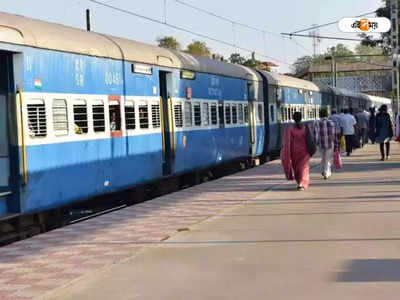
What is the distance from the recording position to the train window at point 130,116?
1415 centimetres

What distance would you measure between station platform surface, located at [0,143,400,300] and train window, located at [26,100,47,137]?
1.44 m

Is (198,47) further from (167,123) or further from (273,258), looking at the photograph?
(273,258)

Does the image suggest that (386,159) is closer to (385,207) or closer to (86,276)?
(385,207)

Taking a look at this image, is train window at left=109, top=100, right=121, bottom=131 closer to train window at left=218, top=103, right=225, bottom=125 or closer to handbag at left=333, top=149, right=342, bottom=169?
train window at left=218, top=103, right=225, bottom=125

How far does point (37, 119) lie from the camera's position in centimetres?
1083

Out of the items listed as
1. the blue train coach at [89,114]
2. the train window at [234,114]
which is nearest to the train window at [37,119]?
the blue train coach at [89,114]

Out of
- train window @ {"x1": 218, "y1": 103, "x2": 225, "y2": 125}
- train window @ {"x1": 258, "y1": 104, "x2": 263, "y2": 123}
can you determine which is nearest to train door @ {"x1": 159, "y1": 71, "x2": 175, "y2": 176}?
train window @ {"x1": 218, "y1": 103, "x2": 225, "y2": 125}

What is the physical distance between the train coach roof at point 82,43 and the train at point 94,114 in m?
A: 0.02

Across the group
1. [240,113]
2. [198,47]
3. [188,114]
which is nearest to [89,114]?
[188,114]

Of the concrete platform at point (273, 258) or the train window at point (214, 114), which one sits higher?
the train window at point (214, 114)

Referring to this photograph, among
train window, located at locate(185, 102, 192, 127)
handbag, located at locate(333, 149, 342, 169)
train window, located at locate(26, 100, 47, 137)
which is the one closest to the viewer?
train window, located at locate(26, 100, 47, 137)

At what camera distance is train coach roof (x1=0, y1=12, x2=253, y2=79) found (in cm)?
1054

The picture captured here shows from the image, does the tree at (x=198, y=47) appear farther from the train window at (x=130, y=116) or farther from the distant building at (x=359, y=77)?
the train window at (x=130, y=116)

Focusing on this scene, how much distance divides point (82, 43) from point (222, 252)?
5385 millimetres
